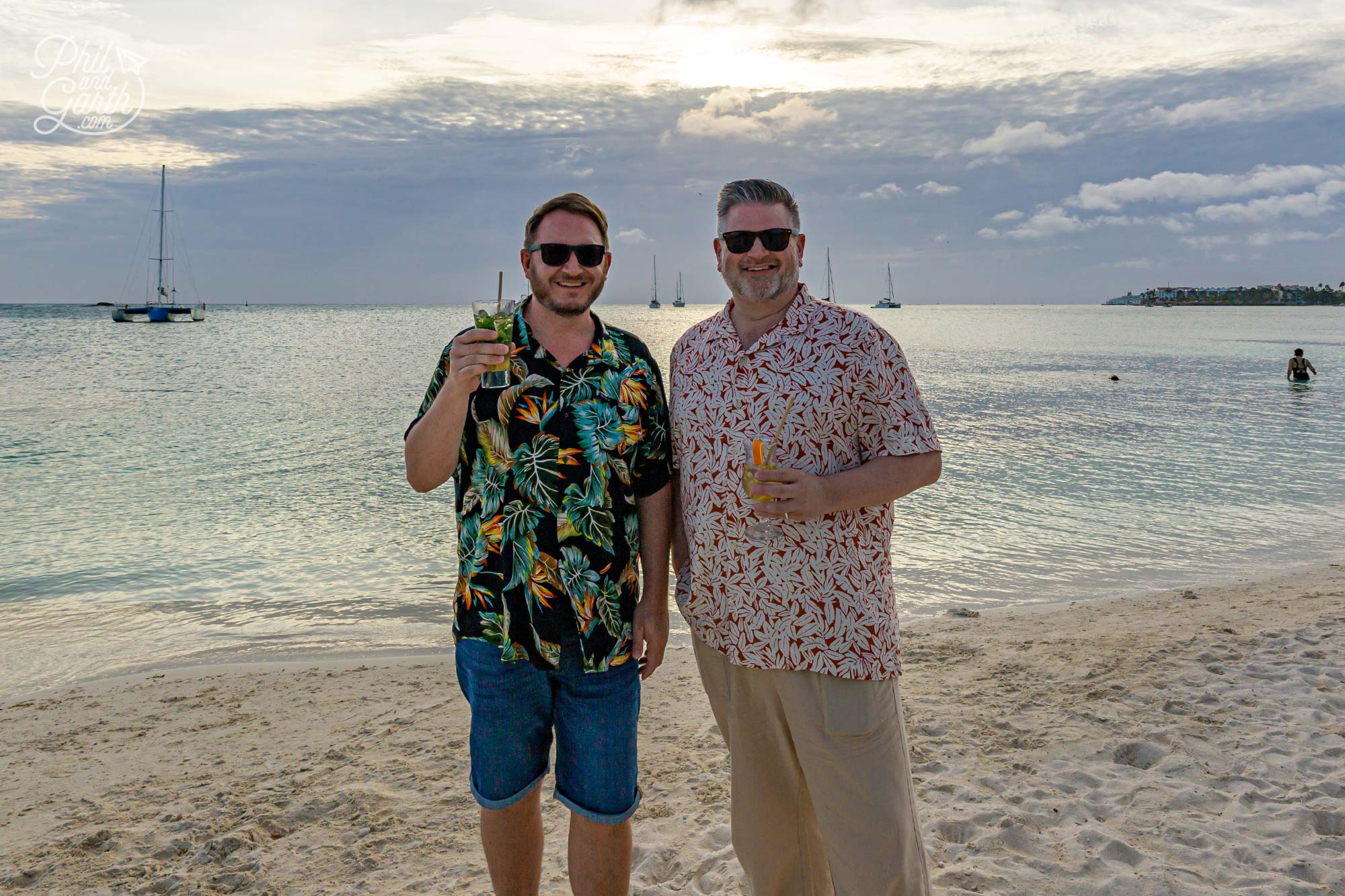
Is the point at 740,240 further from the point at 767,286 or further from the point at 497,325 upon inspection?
the point at 497,325

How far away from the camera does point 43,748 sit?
5.25 metres

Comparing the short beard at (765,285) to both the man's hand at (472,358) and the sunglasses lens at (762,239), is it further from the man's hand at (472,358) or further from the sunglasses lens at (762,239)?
the man's hand at (472,358)

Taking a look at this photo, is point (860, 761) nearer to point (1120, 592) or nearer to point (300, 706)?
point (300, 706)

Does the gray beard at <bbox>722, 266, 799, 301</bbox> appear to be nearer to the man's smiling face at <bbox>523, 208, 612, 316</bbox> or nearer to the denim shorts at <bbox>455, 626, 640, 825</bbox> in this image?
the man's smiling face at <bbox>523, 208, 612, 316</bbox>

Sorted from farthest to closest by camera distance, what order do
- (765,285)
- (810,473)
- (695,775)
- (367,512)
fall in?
(367,512) < (695,775) < (765,285) < (810,473)

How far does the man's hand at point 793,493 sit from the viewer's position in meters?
2.47

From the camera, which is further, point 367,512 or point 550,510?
point 367,512

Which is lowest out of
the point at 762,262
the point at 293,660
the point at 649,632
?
the point at 293,660

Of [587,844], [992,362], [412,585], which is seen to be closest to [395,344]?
[992,362]

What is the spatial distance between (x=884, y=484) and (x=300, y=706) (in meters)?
4.89

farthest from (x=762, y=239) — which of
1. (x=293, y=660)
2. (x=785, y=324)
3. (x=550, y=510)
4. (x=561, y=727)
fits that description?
(x=293, y=660)

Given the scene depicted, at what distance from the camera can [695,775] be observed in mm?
4695

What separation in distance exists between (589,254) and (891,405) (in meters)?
1.12

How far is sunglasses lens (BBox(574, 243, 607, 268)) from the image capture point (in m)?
2.81
